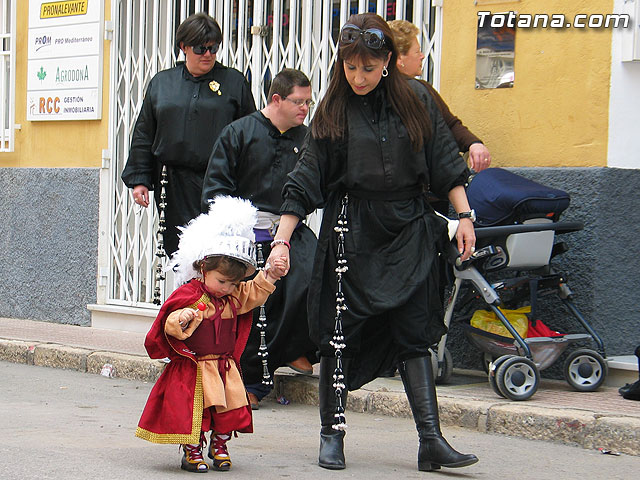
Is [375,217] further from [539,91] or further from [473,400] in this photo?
[539,91]

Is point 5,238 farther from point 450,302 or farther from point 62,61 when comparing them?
point 450,302

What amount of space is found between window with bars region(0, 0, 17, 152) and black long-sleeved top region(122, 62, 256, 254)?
3.61 meters

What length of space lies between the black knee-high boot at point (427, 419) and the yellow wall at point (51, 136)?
5257 millimetres

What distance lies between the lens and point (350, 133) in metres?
4.89

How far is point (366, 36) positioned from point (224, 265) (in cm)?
110

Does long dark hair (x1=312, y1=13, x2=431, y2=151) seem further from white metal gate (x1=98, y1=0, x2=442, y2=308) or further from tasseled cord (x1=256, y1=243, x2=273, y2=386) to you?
white metal gate (x1=98, y1=0, x2=442, y2=308)

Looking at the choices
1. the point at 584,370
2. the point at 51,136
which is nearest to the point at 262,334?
the point at 584,370

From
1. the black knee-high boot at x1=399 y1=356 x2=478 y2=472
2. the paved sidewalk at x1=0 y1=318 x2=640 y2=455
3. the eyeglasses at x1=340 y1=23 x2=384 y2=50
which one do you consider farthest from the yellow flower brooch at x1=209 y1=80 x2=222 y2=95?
the black knee-high boot at x1=399 y1=356 x2=478 y2=472

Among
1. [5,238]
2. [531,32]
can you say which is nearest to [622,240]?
[531,32]

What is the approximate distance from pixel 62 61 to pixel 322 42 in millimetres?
2822

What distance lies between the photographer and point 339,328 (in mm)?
4922

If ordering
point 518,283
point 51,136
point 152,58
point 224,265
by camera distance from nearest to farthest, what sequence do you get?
point 224,265 < point 518,283 < point 152,58 < point 51,136

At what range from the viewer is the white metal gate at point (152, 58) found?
8164 mm

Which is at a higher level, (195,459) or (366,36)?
(366,36)
